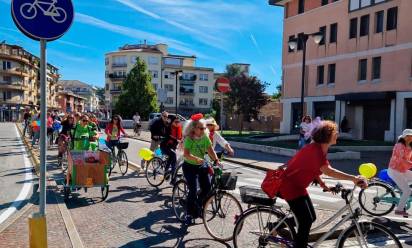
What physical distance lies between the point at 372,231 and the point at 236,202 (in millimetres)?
2171

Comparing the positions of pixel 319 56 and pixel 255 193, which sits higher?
pixel 319 56

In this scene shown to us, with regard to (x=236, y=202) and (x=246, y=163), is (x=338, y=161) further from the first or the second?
(x=236, y=202)

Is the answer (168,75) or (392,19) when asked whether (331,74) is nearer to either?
(392,19)

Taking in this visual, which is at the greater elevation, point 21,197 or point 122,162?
point 122,162

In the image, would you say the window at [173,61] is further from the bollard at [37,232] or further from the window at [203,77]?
the bollard at [37,232]

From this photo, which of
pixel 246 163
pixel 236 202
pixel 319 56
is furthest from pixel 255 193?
pixel 319 56

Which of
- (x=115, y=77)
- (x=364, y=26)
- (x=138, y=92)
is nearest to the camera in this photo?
(x=364, y=26)

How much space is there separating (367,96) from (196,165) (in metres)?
26.9

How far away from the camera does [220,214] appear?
→ 630cm

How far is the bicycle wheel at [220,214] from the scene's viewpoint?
6.18 m

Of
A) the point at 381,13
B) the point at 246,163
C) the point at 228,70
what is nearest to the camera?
the point at 246,163

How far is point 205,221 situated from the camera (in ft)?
20.4

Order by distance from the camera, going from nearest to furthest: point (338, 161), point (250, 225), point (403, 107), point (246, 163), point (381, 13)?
point (250, 225), point (246, 163), point (338, 161), point (403, 107), point (381, 13)

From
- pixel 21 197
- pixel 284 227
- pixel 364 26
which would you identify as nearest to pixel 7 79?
pixel 364 26
